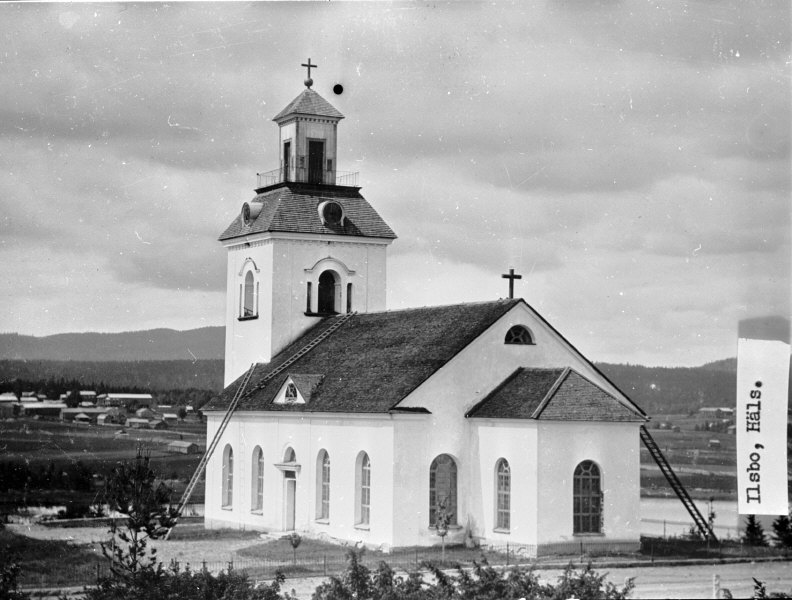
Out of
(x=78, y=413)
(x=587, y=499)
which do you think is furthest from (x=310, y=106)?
(x=587, y=499)

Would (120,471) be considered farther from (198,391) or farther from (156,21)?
(198,391)

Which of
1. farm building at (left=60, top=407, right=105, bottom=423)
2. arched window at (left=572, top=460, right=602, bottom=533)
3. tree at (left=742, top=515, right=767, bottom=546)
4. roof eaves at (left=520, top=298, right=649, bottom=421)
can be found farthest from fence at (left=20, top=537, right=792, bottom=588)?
farm building at (left=60, top=407, right=105, bottom=423)

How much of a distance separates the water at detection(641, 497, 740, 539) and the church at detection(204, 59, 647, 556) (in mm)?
2502

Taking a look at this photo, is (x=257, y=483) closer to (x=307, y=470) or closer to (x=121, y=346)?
(x=307, y=470)

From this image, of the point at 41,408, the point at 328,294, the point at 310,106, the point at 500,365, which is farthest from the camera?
the point at 41,408

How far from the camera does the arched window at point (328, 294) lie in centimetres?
5638

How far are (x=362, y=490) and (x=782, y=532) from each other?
12.6m

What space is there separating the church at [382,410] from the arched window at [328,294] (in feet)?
0.26

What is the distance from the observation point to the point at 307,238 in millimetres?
55188

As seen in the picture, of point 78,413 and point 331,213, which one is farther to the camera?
point 78,413

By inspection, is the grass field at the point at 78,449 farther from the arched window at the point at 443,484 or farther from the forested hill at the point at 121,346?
the arched window at the point at 443,484

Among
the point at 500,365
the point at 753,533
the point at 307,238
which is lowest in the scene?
the point at 753,533

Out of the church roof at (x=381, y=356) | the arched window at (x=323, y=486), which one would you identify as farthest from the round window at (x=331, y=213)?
the arched window at (x=323, y=486)

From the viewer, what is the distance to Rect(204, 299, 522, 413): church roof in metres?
45.8
